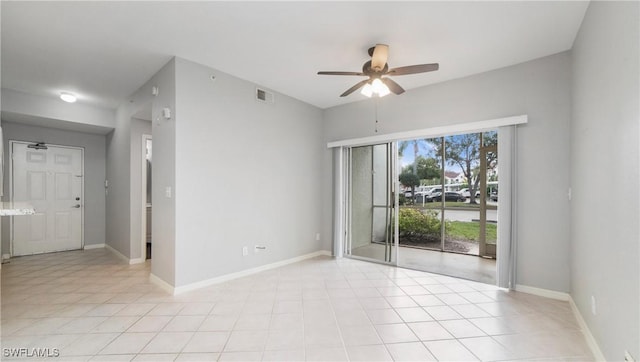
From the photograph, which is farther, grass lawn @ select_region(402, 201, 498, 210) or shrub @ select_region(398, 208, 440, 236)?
shrub @ select_region(398, 208, 440, 236)

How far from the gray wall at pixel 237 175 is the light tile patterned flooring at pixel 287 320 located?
0.57 m

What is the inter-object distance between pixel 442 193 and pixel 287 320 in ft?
15.9

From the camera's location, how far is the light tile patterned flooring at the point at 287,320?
1998 mm

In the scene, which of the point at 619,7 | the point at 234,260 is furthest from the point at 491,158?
the point at 234,260

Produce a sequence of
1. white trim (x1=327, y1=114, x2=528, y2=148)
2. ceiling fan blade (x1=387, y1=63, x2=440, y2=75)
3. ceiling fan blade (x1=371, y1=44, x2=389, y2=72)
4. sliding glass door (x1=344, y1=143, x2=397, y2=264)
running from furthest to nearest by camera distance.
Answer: sliding glass door (x1=344, y1=143, x2=397, y2=264) → white trim (x1=327, y1=114, x2=528, y2=148) → ceiling fan blade (x1=371, y1=44, x2=389, y2=72) → ceiling fan blade (x1=387, y1=63, x2=440, y2=75)

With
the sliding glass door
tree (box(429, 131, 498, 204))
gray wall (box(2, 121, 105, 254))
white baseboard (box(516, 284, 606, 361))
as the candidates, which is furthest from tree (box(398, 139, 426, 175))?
gray wall (box(2, 121, 105, 254))

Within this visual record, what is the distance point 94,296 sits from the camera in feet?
9.87

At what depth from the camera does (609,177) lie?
1.82 meters

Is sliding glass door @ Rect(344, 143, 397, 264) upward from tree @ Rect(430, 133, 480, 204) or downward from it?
downward

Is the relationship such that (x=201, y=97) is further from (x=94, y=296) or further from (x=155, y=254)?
(x=94, y=296)

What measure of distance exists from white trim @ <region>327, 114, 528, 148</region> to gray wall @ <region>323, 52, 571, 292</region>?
0.11 meters

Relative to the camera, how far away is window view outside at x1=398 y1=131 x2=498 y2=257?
5.84 metres

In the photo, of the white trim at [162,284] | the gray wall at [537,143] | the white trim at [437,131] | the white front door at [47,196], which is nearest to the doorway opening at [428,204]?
the white trim at [437,131]

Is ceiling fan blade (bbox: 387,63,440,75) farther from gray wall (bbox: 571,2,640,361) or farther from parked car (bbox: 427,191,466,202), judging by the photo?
parked car (bbox: 427,191,466,202)
